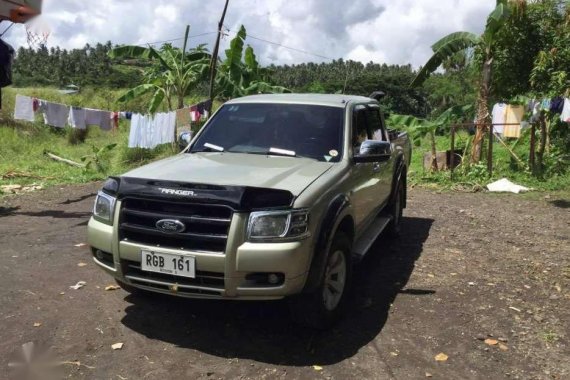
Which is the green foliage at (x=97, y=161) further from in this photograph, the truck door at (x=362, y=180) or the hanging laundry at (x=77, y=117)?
the truck door at (x=362, y=180)

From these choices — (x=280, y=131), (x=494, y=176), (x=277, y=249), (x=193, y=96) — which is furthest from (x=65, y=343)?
(x=193, y=96)

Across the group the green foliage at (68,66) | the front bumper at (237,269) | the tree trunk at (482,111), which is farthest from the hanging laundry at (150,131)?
the green foliage at (68,66)

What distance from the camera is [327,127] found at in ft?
15.2

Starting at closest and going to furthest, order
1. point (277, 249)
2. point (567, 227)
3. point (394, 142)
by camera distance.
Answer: point (277, 249)
point (394, 142)
point (567, 227)

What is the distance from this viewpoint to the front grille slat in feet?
10.9

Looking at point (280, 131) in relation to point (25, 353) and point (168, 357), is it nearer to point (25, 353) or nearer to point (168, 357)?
point (168, 357)

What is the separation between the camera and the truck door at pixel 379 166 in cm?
533

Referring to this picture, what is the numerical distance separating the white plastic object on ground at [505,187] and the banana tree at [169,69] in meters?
9.05

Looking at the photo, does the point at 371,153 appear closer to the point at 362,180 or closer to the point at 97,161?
the point at 362,180

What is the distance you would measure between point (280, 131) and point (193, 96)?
18.9 meters

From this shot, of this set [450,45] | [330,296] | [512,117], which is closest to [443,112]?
[512,117]

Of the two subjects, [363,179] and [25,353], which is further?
[363,179]

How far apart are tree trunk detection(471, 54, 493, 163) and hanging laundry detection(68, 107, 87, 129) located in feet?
38.1

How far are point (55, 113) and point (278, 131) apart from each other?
13.2m
